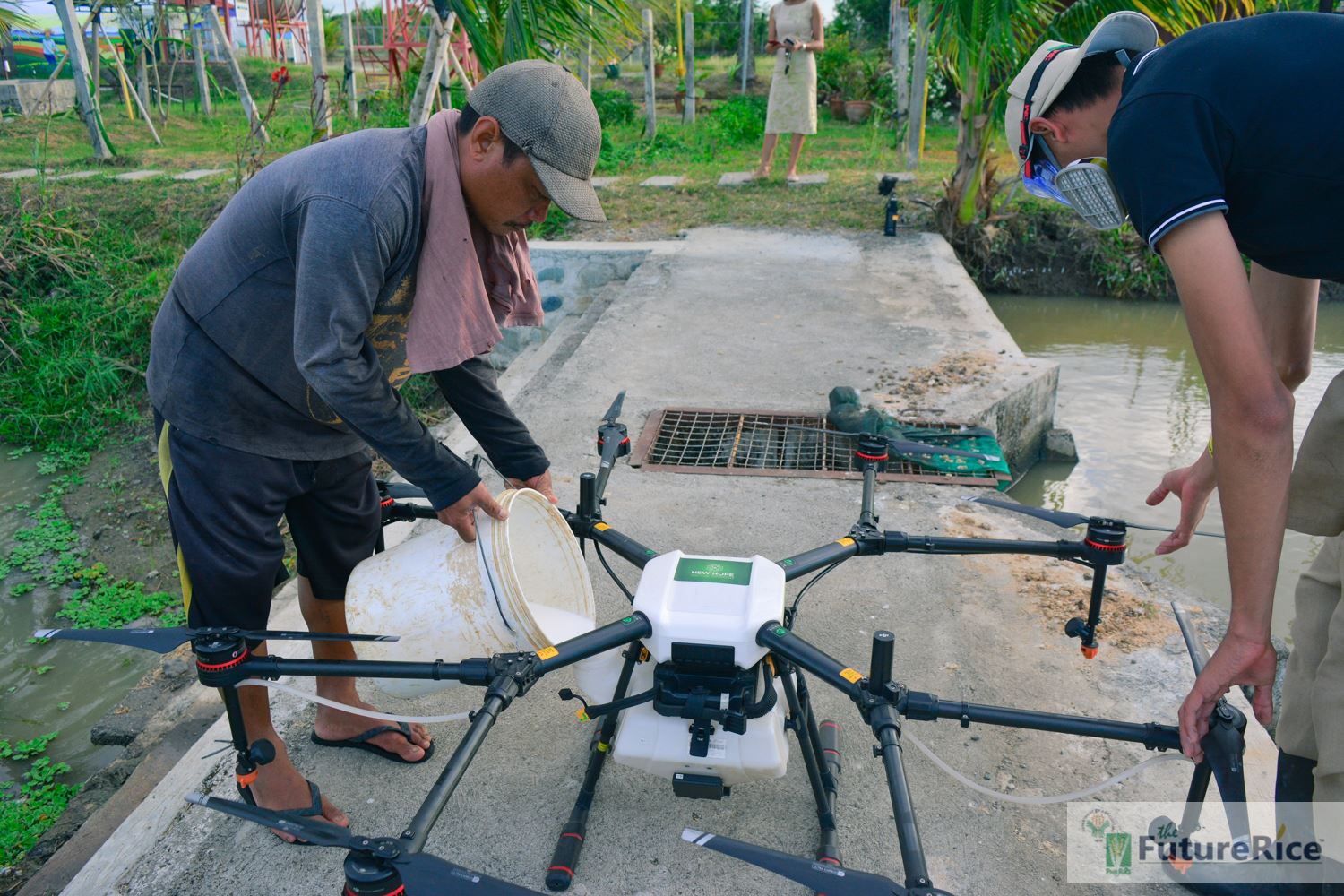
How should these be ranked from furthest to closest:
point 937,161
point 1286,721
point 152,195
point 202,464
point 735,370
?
point 937,161, point 152,195, point 735,370, point 202,464, point 1286,721

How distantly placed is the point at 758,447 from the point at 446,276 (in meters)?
2.63

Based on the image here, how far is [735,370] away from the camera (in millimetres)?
5414

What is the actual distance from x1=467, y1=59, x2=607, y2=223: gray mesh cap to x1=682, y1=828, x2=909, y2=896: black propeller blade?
123cm

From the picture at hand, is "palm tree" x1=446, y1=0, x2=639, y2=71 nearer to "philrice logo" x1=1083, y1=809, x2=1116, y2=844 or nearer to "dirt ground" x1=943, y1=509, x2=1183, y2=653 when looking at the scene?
"dirt ground" x1=943, y1=509, x2=1183, y2=653

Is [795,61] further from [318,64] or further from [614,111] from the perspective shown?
[614,111]

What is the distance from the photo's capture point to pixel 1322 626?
71.8 inches

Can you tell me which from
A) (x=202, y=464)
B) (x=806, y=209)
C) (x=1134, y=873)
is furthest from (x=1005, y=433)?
(x=806, y=209)

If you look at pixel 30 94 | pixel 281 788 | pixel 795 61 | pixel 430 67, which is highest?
pixel 30 94

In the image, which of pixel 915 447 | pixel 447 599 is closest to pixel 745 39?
pixel 915 447

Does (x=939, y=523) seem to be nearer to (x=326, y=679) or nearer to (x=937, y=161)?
(x=326, y=679)

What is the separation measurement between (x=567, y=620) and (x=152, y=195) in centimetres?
912

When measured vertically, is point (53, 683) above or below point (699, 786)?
below

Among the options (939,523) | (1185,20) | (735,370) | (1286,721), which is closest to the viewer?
(1286,721)

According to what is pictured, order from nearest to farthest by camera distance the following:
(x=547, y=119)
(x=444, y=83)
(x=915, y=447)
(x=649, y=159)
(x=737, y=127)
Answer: (x=547, y=119), (x=915, y=447), (x=444, y=83), (x=649, y=159), (x=737, y=127)
